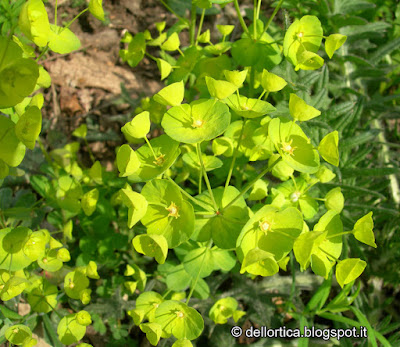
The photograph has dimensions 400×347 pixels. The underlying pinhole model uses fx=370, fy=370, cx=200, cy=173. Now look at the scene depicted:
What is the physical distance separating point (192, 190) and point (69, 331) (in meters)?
0.80

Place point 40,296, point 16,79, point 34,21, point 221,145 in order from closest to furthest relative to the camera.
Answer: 1. point 16,79
2. point 34,21
3. point 221,145
4. point 40,296

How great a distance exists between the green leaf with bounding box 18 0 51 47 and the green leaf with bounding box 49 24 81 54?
0.15 metres

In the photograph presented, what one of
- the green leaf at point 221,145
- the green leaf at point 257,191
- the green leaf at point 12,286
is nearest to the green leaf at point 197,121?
the green leaf at point 221,145

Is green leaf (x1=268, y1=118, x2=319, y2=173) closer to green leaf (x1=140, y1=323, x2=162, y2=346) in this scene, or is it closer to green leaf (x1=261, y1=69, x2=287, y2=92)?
green leaf (x1=261, y1=69, x2=287, y2=92)

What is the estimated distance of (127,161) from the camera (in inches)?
40.9

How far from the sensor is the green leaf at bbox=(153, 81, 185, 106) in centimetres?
108

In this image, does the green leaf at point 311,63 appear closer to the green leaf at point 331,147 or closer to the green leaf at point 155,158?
the green leaf at point 331,147

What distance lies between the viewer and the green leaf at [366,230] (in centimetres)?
108

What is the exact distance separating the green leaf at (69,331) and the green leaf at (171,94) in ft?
3.08

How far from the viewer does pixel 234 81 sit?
1.14 meters

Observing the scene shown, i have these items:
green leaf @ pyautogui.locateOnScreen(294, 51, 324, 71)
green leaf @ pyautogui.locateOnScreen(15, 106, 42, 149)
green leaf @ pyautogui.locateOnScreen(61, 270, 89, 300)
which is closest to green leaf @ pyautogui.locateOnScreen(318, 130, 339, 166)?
green leaf @ pyautogui.locateOnScreen(294, 51, 324, 71)

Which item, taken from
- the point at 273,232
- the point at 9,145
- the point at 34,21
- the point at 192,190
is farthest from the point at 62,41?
the point at 273,232

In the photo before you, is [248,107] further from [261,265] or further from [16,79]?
[16,79]

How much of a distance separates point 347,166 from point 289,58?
2.45 feet
